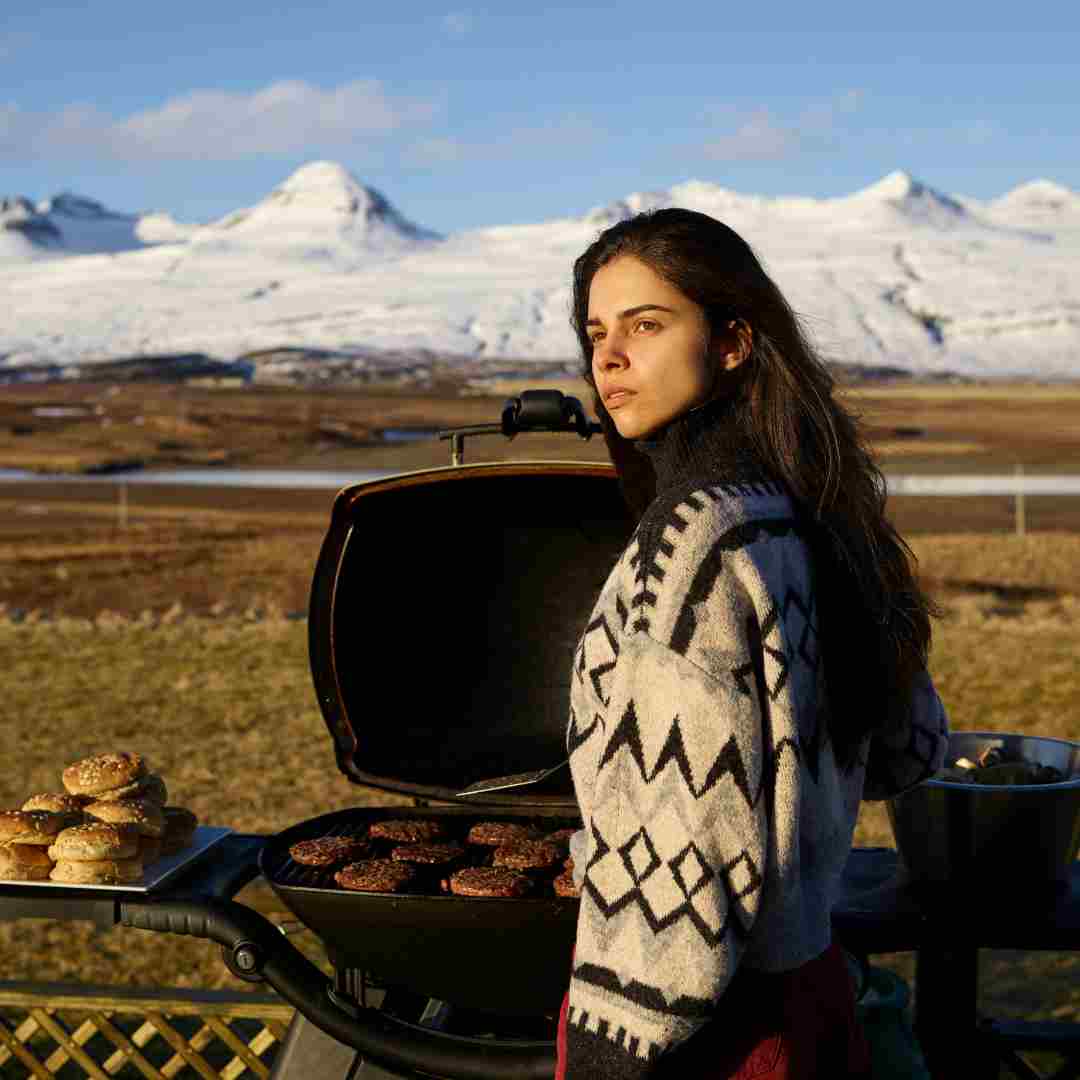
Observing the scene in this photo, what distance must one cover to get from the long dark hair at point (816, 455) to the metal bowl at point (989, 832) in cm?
66

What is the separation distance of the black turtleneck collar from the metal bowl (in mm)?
893

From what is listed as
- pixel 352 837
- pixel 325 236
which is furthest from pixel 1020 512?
pixel 325 236

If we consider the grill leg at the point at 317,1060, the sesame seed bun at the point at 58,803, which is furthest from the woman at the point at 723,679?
the sesame seed bun at the point at 58,803

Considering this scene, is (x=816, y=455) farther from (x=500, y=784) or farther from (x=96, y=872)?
(x=96, y=872)

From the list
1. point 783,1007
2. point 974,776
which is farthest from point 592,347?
point 974,776

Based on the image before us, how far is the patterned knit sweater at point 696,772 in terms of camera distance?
1256mm

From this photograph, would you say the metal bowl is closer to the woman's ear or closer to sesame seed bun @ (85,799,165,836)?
the woman's ear

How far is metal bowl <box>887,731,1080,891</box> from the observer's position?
2.07 meters

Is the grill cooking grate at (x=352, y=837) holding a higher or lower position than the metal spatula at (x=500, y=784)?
lower

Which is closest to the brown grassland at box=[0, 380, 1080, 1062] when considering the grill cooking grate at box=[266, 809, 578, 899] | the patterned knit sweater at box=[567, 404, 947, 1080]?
the patterned knit sweater at box=[567, 404, 947, 1080]

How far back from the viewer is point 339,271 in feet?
519

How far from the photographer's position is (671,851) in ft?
4.13

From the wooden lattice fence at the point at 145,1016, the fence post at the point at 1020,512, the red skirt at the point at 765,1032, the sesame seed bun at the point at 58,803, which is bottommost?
the fence post at the point at 1020,512

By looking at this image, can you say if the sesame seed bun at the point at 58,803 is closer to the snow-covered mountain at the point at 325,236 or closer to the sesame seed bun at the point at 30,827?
the sesame seed bun at the point at 30,827
